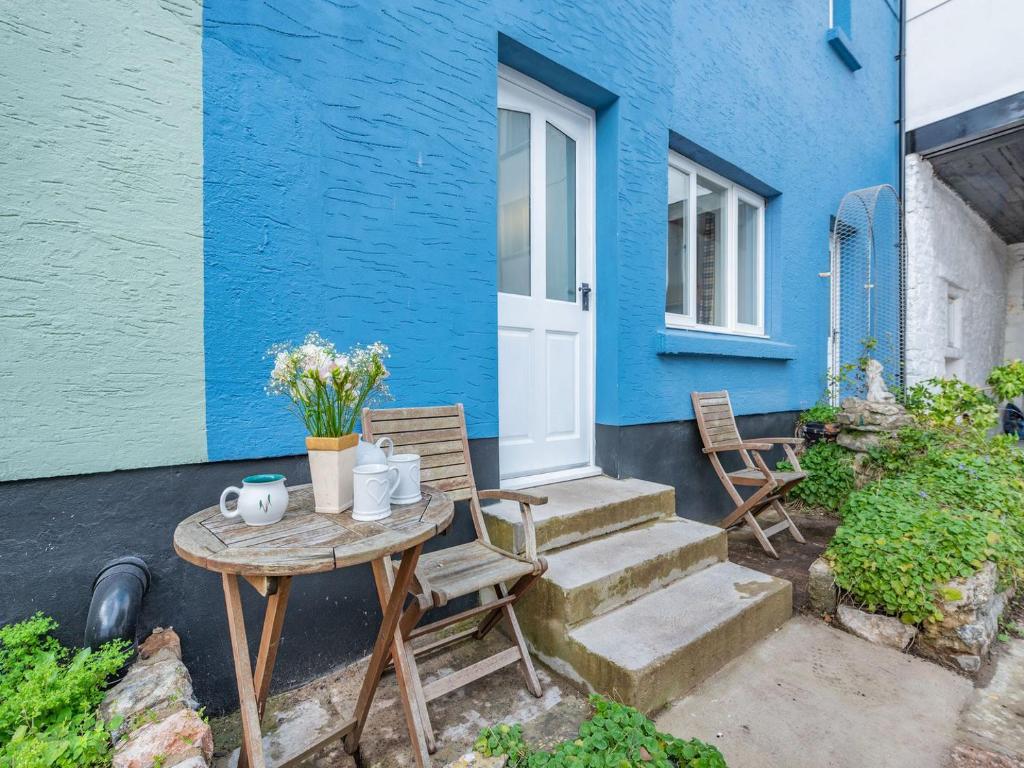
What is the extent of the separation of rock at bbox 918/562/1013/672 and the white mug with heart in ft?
8.70

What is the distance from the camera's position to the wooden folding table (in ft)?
3.87

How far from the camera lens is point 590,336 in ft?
11.7

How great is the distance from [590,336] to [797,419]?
3.02 metres

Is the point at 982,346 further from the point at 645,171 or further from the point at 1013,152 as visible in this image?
the point at 645,171

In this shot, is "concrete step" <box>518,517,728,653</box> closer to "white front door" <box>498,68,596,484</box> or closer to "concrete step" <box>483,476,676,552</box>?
"concrete step" <box>483,476,676,552</box>

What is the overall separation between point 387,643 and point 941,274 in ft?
27.0

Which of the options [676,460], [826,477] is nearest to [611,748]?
[676,460]

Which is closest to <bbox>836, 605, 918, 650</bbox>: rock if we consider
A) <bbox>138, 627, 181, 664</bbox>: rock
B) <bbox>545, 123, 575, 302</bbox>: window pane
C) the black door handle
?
the black door handle

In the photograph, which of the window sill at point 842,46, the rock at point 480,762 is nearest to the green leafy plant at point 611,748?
the rock at point 480,762

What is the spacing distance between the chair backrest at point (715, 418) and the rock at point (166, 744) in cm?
341

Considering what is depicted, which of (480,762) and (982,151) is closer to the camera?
(480,762)

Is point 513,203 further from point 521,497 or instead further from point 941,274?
point 941,274

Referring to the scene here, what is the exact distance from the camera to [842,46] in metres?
5.34

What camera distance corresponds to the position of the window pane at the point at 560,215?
3430mm
